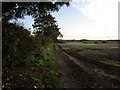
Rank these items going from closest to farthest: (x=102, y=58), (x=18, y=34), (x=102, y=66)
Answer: (x=18, y=34) < (x=102, y=66) < (x=102, y=58)

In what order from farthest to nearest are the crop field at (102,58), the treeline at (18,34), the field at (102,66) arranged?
the crop field at (102,58) → the field at (102,66) → the treeline at (18,34)

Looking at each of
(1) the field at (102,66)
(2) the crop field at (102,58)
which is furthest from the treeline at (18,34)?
(2) the crop field at (102,58)

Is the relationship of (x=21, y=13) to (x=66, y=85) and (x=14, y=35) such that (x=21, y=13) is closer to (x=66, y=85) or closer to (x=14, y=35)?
(x=14, y=35)

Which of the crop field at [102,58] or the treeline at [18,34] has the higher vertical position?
the treeline at [18,34]

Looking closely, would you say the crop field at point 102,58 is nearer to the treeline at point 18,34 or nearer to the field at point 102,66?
the field at point 102,66

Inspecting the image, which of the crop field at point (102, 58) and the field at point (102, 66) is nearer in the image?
the field at point (102, 66)

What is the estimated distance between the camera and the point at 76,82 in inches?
329

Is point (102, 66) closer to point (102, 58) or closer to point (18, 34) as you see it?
point (102, 58)

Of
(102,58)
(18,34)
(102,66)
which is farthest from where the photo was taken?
(102,58)

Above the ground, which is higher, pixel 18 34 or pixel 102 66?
pixel 18 34

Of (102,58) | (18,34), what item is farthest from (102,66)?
(18,34)

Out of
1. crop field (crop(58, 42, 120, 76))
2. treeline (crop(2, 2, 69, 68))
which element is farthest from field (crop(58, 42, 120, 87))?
treeline (crop(2, 2, 69, 68))

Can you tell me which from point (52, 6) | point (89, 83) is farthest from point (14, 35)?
point (89, 83)

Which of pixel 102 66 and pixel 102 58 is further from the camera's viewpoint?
pixel 102 58
